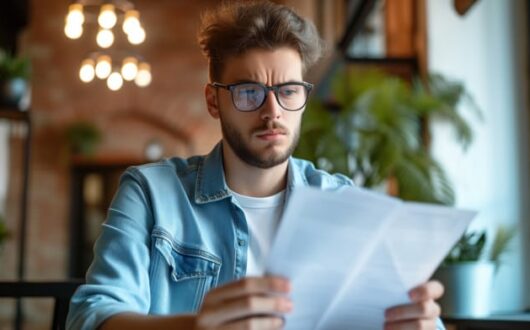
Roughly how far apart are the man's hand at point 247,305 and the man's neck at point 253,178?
524mm

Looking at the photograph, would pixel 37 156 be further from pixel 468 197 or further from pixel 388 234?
pixel 388 234

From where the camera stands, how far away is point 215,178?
1.41m

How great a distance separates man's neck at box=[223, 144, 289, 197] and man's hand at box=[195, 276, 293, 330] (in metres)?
0.52

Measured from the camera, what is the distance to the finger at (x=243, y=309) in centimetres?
88

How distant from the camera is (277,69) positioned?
1333 mm

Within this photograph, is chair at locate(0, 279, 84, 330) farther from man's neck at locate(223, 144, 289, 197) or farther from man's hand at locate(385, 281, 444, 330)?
man's hand at locate(385, 281, 444, 330)

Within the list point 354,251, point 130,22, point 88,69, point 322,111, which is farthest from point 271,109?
point 88,69

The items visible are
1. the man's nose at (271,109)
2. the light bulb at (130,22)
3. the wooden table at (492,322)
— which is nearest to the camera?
the man's nose at (271,109)

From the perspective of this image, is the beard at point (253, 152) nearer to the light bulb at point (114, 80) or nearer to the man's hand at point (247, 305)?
the man's hand at point (247, 305)

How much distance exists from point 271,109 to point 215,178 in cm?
20

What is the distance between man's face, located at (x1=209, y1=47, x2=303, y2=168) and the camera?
1307 mm

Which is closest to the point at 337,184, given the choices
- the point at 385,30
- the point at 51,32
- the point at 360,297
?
the point at 360,297

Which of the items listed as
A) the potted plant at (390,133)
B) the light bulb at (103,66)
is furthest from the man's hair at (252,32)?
the light bulb at (103,66)

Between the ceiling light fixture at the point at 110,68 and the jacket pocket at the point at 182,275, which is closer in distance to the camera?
the jacket pocket at the point at 182,275
